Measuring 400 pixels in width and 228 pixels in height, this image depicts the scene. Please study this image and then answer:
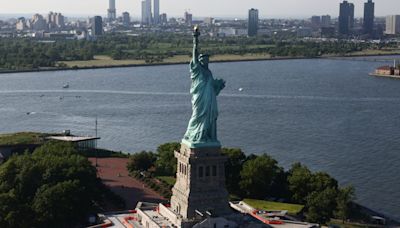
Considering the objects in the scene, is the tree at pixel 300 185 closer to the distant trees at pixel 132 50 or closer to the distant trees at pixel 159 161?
the distant trees at pixel 159 161

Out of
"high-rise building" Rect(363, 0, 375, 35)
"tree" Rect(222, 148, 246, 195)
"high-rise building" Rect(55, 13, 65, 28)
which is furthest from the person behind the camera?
"high-rise building" Rect(55, 13, 65, 28)

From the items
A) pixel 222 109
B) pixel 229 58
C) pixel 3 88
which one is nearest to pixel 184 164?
pixel 222 109

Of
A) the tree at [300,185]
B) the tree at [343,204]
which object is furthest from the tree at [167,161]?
the tree at [343,204]

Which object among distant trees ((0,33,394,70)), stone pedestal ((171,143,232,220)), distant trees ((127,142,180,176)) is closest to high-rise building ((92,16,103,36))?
distant trees ((0,33,394,70))

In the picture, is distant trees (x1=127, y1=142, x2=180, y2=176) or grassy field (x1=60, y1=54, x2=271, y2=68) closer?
distant trees (x1=127, y1=142, x2=180, y2=176)

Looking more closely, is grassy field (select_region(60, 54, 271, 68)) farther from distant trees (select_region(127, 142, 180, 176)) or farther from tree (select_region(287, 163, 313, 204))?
tree (select_region(287, 163, 313, 204))

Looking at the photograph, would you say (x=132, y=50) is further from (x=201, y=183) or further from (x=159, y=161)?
(x=201, y=183)

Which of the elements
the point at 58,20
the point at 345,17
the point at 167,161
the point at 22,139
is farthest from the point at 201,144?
the point at 58,20
